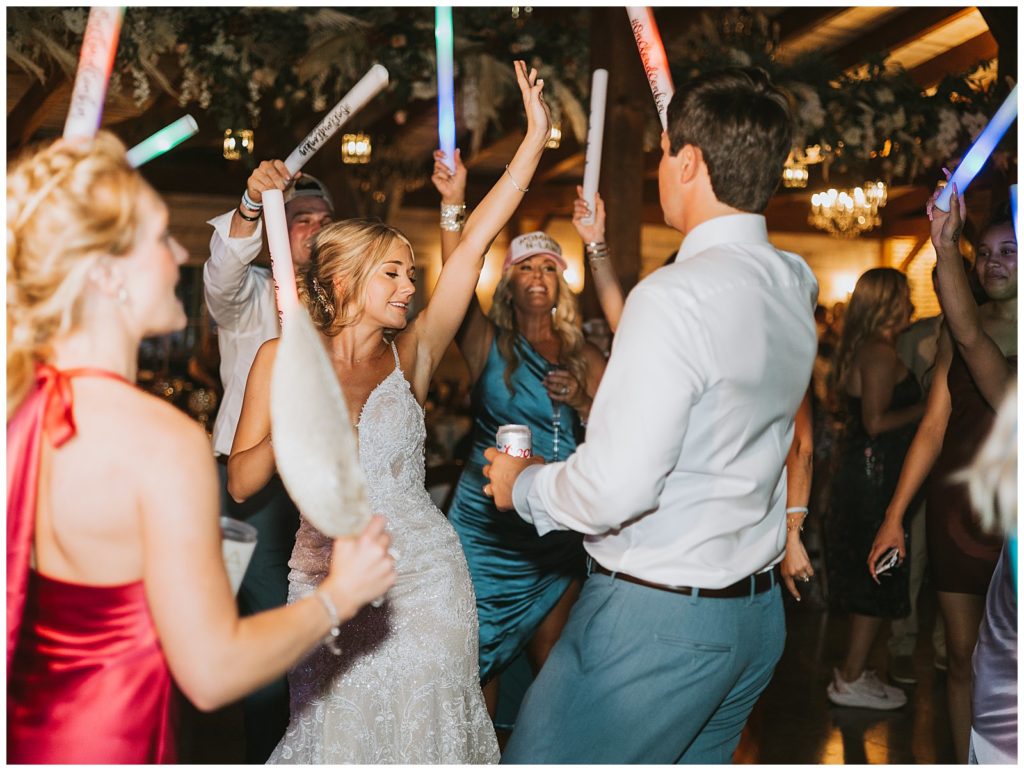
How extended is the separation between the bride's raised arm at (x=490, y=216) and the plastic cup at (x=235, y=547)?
104cm

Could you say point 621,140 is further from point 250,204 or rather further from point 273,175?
point 273,175

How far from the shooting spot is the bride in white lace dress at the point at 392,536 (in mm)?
2285

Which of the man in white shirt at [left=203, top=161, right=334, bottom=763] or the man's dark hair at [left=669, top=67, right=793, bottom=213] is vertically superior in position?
the man's dark hair at [left=669, top=67, right=793, bottom=213]

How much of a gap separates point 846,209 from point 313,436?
28.6ft

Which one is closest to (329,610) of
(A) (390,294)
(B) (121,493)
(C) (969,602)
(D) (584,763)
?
(B) (121,493)

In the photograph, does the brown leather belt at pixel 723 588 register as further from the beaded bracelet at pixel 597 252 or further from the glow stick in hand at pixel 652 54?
the beaded bracelet at pixel 597 252

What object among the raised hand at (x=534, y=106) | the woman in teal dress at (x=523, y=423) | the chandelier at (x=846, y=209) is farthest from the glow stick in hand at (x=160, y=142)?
the chandelier at (x=846, y=209)

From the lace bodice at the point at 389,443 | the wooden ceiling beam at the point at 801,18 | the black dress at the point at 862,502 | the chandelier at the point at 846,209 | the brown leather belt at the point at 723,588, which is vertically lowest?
the black dress at the point at 862,502

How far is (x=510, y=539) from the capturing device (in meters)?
3.42

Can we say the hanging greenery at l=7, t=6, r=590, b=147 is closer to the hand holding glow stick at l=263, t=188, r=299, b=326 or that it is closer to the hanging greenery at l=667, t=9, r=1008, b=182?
the hanging greenery at l=667, t=9, r=1008, b=182

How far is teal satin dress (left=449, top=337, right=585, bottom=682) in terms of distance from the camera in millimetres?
3367

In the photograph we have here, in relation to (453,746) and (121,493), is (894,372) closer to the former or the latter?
(453,746)

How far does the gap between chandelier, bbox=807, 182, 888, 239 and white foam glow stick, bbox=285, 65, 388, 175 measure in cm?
758

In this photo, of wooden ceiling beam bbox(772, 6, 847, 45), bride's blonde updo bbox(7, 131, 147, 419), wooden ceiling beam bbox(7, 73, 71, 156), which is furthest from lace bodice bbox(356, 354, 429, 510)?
wooden ceiling beam bbox(772, 6, 847, 45)
